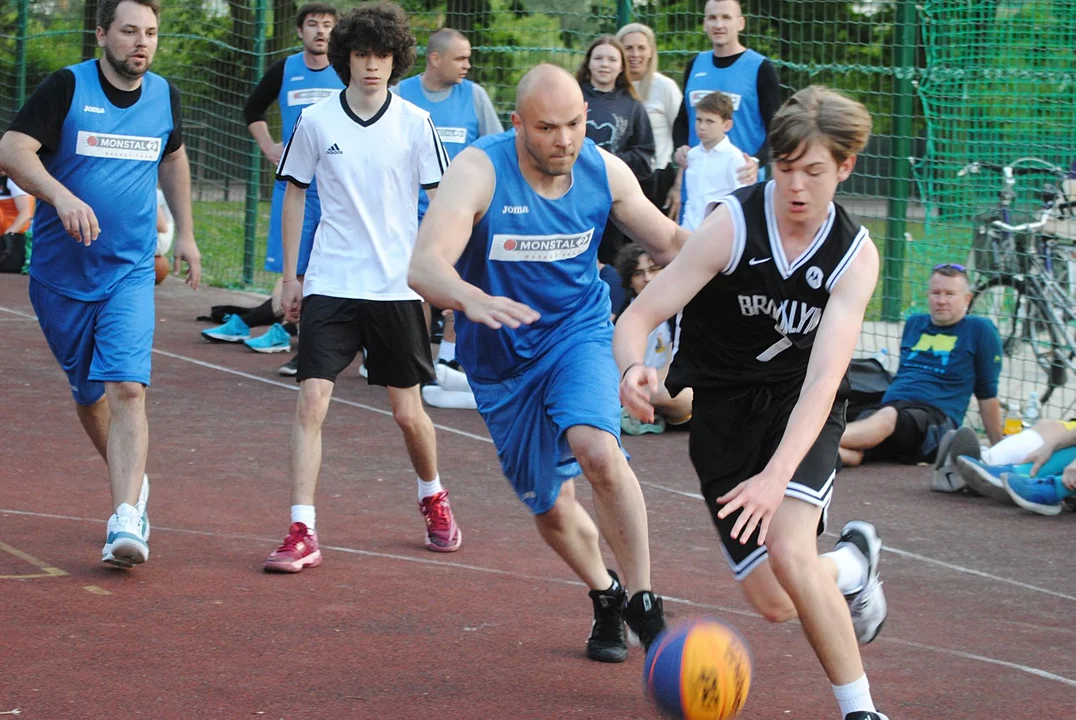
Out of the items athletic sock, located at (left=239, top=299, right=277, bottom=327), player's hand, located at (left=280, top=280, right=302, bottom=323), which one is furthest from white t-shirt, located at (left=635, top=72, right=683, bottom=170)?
player's hand, located at (left=280, top=280, right=302, bottom=323)

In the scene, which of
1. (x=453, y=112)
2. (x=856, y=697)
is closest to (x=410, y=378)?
(x=856, y=697)

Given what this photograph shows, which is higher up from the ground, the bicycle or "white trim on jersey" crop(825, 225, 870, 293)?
"white trim on jersey" crop(825, 225, 870, 293)

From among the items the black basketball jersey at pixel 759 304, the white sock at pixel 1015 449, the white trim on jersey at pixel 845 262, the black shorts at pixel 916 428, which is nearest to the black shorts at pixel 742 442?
the black basketball jersey at pixel 759 304

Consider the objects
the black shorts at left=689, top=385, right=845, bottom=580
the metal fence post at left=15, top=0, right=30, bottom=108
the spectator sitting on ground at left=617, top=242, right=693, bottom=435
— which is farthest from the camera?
the metal fence post at left=15, top=0, right=30, bottom=108

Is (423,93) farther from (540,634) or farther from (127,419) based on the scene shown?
(540,634)

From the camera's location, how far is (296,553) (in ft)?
18.4

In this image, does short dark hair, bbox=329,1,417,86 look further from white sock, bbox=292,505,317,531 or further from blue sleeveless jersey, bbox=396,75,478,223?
blue sleeveless jersey, bbox=396,75,478,223

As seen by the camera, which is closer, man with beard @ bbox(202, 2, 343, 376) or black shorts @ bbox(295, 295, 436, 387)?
black shorts @ bbox(295, 295, 436, 387)

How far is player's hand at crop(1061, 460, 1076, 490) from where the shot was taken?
6.98 metres

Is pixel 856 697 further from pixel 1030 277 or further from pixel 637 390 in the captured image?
pixel 1030 277

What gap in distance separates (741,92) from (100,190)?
5129 millimetres

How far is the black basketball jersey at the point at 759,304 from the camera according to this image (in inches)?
156

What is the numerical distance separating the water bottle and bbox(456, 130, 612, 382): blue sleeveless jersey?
17.1 feet

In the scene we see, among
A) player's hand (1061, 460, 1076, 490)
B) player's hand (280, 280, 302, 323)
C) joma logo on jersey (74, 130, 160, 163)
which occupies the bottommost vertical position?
player's hand (1061, 460, 1076, 490)
